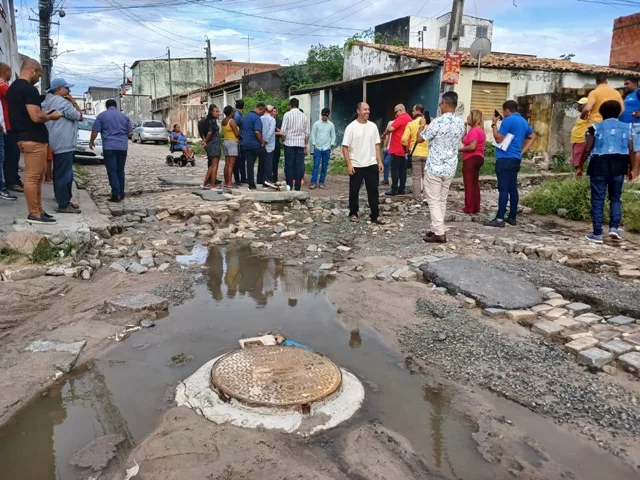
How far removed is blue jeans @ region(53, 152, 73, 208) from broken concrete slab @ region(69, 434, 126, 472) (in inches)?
172

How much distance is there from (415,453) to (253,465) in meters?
0.76

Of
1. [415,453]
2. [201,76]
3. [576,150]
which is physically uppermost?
[201,76]

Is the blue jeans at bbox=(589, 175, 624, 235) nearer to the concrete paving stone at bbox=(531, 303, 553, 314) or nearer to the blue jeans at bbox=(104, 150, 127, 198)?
the concrete paving stone at bbox=(531, 303, 553, 314)

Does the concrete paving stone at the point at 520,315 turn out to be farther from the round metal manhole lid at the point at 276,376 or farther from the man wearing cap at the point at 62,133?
the man wearing cap at the point at 62,133

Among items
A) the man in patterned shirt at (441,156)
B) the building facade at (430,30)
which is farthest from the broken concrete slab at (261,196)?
the building facade at (430,30)

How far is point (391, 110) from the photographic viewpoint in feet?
61.8

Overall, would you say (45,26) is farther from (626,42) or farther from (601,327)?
(626,42)

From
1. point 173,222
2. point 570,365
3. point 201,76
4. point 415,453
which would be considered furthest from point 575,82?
point 201,76

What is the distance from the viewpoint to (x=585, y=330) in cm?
354

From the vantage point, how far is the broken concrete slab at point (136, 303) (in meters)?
3.91

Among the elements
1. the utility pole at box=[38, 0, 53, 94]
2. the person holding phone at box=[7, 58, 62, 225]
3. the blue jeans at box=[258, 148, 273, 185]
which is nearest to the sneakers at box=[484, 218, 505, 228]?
the blue jeans at box=[258, 148, 273, 185]

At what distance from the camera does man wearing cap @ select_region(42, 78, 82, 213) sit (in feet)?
18.8

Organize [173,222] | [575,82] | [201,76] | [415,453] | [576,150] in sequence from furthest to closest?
[201,76] → [575,82] → [576,150] → [173,222] → [415,453]

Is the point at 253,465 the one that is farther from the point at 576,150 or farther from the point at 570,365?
the point at 576,150
